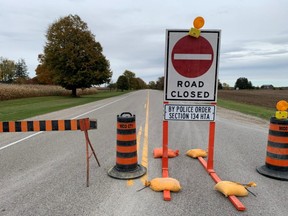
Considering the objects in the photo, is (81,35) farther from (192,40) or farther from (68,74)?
(192,40)

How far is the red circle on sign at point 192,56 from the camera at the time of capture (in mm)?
4676

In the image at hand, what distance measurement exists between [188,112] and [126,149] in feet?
4.79

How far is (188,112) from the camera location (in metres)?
4.97

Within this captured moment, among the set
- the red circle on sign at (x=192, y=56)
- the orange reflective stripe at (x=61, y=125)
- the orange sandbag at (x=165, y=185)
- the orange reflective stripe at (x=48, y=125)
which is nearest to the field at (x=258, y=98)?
the red circle on sign at (x=192, y=56)

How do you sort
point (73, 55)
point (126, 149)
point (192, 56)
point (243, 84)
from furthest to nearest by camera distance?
point (243, 84) → point (73, 55) → point (126, 149) → point (192, 56)

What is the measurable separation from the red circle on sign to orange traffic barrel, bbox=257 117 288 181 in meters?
1.85

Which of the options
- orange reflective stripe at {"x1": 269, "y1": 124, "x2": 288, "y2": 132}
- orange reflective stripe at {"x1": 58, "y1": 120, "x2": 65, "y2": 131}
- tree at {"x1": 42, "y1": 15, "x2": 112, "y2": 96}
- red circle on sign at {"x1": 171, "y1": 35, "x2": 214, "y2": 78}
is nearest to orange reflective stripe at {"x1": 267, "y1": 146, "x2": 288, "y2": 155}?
orange reflective stripe at {"x1": 269, "y1": 124, "x2": 288, "y2": 132}

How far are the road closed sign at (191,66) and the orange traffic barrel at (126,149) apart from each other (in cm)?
91

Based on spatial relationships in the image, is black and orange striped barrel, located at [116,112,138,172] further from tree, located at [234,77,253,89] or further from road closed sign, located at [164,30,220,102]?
tree, located at [234,77,253,89]

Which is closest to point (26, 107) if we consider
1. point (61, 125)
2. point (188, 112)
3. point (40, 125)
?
point (40, 125)

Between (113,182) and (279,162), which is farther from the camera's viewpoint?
(279,162)

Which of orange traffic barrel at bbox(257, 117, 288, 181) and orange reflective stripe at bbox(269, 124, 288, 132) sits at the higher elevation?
orange reflective stripe at bbox(269, 124, 288, 132)

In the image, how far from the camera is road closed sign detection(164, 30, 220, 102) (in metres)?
4.67

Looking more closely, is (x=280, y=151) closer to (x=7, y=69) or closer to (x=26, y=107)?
(x=26, y=107)
